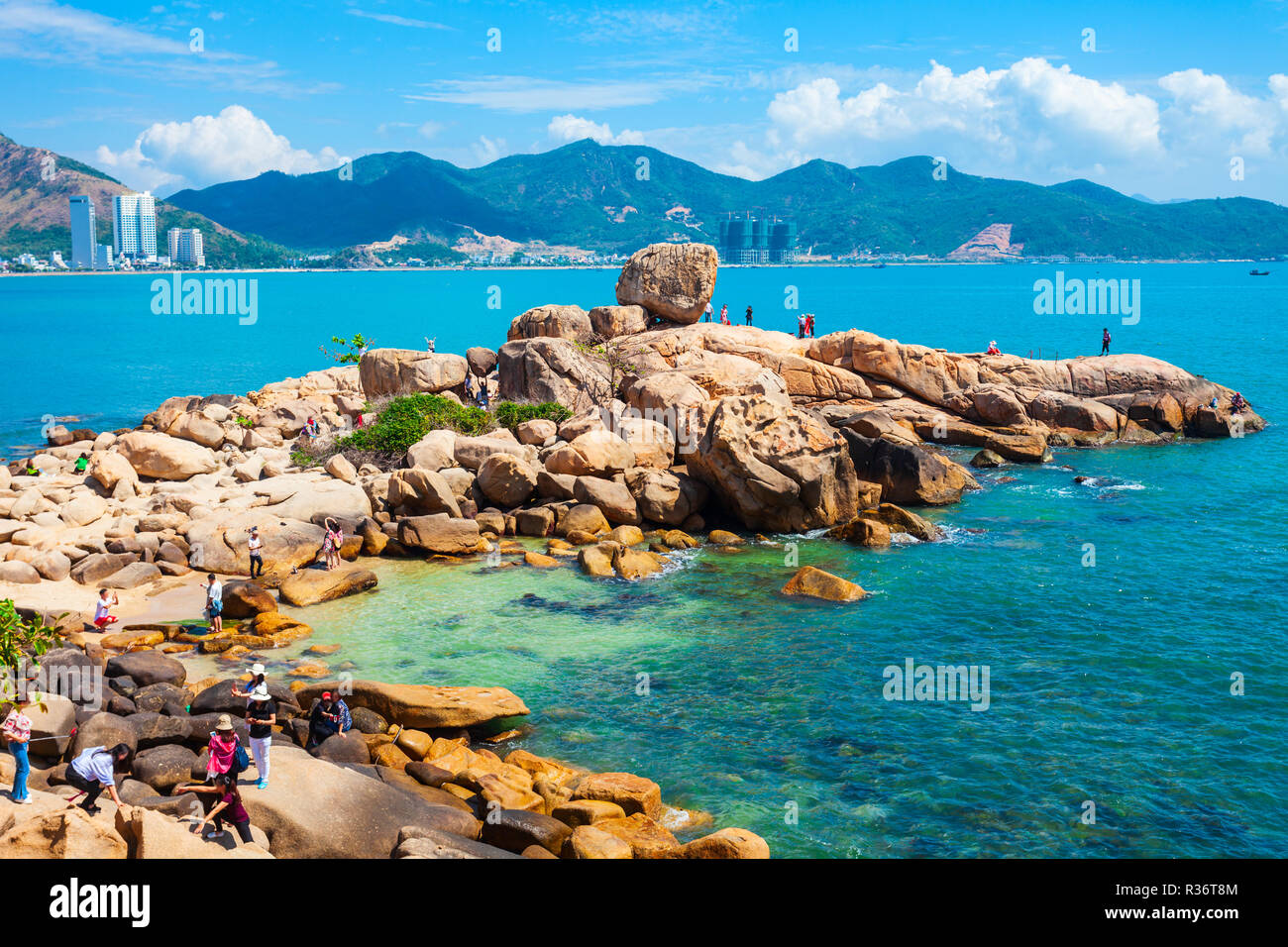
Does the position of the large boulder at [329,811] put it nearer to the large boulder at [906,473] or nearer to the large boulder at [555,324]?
the large boulder at [906,473]

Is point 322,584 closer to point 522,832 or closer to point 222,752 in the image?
point 222,752

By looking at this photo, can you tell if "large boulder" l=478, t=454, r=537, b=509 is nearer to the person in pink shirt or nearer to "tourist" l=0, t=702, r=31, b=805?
"tourist" l=0, t=702, r=31, b=805

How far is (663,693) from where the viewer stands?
883 inches

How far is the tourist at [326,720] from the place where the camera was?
19.3 m

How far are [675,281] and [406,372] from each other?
14.1 m

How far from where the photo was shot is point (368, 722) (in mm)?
20000

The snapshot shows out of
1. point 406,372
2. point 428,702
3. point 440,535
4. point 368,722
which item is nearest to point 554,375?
point 406,372

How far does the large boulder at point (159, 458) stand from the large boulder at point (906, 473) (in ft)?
83.3

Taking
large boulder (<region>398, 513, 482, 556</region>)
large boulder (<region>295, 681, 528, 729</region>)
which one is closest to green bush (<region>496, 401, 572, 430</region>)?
large boulder (<region>398, 513, 482, 556</region>)

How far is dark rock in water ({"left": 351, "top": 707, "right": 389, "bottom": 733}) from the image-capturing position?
1992cm
